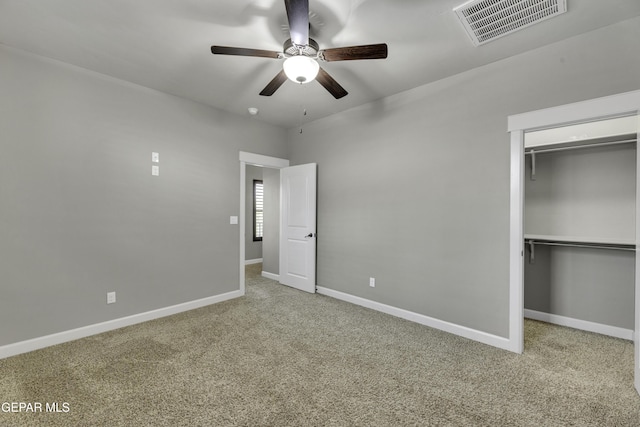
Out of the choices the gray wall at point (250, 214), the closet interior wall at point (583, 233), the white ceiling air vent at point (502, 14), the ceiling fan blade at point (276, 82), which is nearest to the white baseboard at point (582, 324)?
the closet interior wall at point (583, 233)

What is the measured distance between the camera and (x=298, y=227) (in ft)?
15.3

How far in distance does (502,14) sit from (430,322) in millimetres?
2927

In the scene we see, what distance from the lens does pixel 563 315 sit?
3252 millimetres

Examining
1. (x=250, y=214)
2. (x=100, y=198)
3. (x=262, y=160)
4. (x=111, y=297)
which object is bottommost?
(x=111, y=297)

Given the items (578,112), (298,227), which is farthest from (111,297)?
(578,112)

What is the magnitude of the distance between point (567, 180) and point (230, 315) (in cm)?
430

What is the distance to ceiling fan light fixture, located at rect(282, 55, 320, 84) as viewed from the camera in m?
2.03

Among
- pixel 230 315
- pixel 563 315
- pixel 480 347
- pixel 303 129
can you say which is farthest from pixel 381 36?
pixel 563 315

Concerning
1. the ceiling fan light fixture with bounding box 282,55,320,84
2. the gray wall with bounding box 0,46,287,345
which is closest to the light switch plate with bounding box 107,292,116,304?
the gray wall with bounding box 0,46,287,345

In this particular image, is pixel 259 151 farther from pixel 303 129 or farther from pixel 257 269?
pixel 257 269

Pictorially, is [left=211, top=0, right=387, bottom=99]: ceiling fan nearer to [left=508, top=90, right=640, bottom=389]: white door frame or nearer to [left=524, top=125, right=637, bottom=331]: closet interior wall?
[left=508, top=90, right=640, bottom=389]: white door frame

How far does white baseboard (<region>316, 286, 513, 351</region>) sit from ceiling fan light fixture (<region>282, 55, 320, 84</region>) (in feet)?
9.21

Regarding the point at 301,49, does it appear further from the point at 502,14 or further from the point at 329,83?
the point at 502,14

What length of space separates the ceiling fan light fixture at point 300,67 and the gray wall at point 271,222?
11.1 feet
